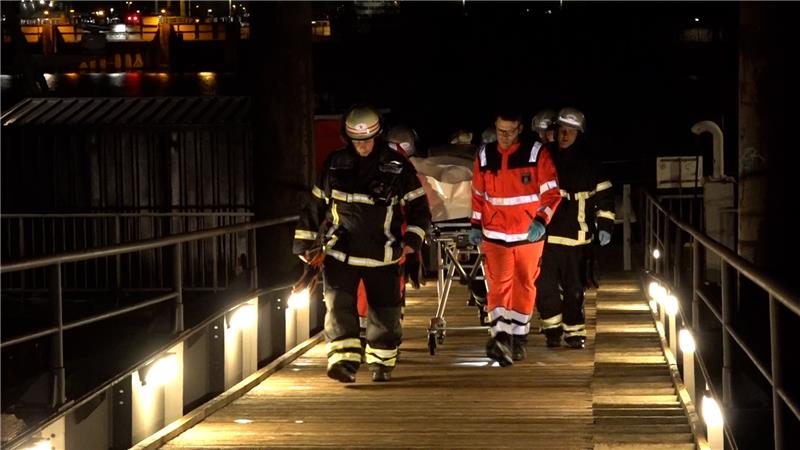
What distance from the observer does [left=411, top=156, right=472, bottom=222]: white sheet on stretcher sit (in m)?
12.3

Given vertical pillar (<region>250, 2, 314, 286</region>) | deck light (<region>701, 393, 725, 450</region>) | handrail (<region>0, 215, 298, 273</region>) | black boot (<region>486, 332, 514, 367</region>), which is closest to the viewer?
handrail (<region>0, 215, 298, 273</region>)

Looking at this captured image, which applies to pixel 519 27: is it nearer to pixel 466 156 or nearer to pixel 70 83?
pixel 70 83

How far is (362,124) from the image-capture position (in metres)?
10.1

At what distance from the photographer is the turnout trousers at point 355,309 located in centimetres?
1033

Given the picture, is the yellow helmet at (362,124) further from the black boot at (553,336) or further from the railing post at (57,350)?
the railing post at (57,350)

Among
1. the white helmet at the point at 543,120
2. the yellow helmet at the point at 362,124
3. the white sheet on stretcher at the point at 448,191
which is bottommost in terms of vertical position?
the white sheet on stretcher at the point at 448,191

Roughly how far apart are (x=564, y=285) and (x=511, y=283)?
1.06 metres

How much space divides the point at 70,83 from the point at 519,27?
51.3ft

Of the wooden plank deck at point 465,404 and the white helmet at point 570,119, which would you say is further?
the white helmet at point 570,119

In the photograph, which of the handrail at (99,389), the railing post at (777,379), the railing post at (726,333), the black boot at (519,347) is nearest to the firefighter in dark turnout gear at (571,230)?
the black boot at (519,347)

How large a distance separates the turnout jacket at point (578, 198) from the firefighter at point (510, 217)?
62 centimetres

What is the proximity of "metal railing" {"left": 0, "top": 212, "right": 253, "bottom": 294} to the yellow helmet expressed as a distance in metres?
9.66

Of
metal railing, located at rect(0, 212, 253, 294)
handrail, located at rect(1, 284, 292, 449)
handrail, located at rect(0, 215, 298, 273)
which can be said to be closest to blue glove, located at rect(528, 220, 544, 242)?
handrail, located at rect(0, 215, 298, 273)

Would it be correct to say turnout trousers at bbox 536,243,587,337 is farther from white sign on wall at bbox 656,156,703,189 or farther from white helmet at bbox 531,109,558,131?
white sign on wall at bbox 656,156,703,189
